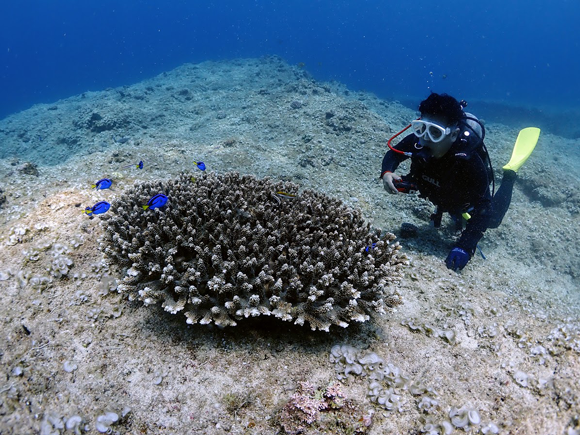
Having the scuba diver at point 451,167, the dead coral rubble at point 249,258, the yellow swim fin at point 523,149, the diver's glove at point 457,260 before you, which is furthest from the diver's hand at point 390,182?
the yellow swim fin at point 523,149

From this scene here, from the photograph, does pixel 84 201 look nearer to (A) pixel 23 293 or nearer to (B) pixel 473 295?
(A) pixel 23 293

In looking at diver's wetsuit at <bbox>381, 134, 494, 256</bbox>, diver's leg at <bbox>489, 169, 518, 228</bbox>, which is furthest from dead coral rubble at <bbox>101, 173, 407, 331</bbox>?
diver's leg at <bbox>489, 169, 518, 228</bbox>

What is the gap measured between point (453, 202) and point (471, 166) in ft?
2.52

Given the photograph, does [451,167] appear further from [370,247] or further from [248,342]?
[248,342]

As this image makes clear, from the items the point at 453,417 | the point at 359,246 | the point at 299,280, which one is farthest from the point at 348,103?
the point at 453,417

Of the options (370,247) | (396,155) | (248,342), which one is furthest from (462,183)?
(248,342)

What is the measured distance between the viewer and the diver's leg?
21.5 ft

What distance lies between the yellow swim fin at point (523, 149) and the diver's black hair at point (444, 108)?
3.66 meters

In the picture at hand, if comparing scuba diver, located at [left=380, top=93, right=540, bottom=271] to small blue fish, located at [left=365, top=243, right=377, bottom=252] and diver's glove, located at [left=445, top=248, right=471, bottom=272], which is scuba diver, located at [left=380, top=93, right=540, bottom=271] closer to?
diver's glove, located at [left=445, top=248, right=471, bottom=272]

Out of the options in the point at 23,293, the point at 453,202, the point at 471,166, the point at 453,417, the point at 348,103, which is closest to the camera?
the point at 453,417

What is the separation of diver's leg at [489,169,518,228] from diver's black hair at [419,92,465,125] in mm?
3139

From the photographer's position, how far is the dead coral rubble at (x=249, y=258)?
3.01 meters

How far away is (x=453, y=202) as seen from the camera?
205 inches

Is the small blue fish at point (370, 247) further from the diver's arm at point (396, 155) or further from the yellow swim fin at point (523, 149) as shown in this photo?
the yellow swim fin at point (523, 149)
